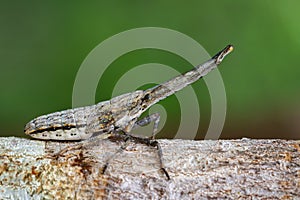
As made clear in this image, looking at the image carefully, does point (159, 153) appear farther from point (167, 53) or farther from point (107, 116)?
point (167, 53)

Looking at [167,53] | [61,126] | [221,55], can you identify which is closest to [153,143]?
[61,126]

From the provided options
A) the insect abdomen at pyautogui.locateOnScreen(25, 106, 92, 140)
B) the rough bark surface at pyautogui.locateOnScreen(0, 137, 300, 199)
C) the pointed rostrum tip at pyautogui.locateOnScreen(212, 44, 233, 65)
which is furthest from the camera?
the pointed rostrum tip at pyautogui.locateOnScreen(212, 44, 233, 65)

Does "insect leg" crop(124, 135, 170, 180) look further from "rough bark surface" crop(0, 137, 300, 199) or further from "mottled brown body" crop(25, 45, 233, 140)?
"mottled brown body" crop(25, 45, 233, 140)

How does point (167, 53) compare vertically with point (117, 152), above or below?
above

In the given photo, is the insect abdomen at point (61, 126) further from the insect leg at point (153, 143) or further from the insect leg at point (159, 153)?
the insect leg at point (159, 153)

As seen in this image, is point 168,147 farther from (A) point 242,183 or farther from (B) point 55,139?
(B) point 55,139

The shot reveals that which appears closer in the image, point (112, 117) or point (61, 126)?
point (61, 126)

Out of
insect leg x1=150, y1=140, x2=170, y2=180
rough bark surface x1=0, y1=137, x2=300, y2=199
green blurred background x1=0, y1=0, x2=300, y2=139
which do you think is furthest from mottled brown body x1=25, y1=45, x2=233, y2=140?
green blurred background x1=0, y1=0, x2=300, y2=139
